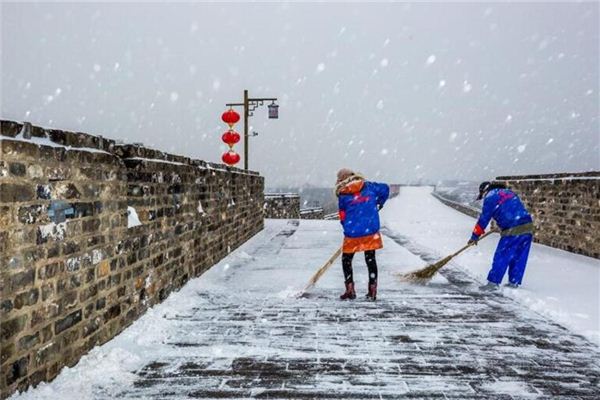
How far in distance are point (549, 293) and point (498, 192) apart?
4.49ft

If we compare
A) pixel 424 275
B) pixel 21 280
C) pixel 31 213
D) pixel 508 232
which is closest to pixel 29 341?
pixel 21 280

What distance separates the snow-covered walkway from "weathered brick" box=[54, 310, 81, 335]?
0.97ft

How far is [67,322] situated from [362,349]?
7.23 ft

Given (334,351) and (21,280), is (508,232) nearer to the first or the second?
(334,351)

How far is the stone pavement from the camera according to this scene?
10.8ft

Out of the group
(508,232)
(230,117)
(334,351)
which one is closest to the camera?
(334,351)

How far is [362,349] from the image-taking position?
162 inches

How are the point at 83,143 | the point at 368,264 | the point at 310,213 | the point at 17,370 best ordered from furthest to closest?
the point at 310,213
the point at 368,264
the point at 83,143
the point at 17,370

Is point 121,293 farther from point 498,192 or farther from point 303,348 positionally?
point 498,192

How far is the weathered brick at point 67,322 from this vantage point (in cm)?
341

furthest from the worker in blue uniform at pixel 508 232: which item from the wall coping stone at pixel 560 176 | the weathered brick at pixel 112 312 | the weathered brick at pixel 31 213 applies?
the weathered brick at pixel 31 213

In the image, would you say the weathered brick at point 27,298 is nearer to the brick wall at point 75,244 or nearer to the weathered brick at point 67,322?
the brick wall at point 75,244

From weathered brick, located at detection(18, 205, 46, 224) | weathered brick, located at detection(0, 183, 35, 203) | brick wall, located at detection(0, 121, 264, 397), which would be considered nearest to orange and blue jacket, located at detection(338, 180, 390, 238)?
brick wall, located at detection(0, 121, 264, 397)

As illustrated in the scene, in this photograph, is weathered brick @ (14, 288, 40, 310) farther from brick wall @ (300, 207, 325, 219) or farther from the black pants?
brick wall @ (300, 207, 325, 219)
